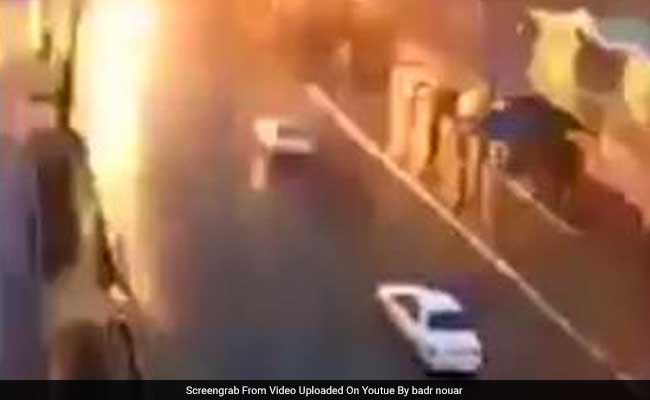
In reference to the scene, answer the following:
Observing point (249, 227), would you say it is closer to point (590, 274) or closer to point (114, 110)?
point (114, 110)

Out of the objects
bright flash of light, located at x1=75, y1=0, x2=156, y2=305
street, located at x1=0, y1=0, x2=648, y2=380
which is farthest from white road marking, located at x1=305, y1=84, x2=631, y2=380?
bright flash of light, located at x1=75, y1=0, x2=156, y2=305

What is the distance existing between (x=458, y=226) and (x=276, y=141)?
0.51 ft

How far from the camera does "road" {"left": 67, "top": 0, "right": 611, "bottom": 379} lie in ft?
4.09

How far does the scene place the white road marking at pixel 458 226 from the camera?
1.27 metres

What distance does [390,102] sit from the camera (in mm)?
1273

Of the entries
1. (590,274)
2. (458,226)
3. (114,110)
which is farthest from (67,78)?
(590,274)

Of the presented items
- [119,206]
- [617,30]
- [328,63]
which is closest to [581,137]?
[617,30]

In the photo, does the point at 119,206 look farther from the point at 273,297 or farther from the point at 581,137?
the point at 581,137

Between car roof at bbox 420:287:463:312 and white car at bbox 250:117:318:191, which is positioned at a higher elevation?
white car at bbox 250:117:318:191

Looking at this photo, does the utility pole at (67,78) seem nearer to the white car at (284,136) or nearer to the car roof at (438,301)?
the white car at (284,136)

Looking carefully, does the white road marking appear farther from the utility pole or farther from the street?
the utility pole
